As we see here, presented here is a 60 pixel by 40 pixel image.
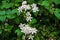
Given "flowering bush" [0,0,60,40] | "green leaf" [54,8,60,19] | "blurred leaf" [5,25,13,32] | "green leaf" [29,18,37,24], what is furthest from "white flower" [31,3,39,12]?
"blurred leaf" [5,25,13,32]

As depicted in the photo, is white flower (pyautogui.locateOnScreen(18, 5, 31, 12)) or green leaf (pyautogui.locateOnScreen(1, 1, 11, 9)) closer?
white flower (pyautogui.locateOnScreen(18, 5, 31, 12))

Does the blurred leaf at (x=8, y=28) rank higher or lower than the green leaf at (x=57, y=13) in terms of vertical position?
lower

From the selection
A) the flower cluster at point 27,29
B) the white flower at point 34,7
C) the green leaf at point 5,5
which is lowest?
the flower cluster at point 27,29

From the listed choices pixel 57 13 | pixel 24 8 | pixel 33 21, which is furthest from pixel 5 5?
pixel 57 13

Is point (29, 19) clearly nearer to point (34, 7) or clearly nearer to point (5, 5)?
point (34, 7)

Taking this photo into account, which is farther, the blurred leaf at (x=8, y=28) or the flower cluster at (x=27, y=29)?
the blurred leaf at (x=8, y=28)

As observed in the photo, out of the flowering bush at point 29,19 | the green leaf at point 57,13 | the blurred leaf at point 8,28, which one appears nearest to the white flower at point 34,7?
the flowering bush at point 29,19

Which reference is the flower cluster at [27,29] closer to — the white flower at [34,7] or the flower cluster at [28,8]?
the flower cluster at [28,8]

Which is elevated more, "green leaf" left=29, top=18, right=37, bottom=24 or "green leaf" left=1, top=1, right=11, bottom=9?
"green leaf" left=1, top=1, right=11, bottom=9

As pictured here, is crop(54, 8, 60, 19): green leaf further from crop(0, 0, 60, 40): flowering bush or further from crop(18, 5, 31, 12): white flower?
crop(18, 5, 31, 12): white flower

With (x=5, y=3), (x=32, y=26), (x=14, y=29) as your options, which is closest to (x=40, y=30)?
(x=32, y=26)
